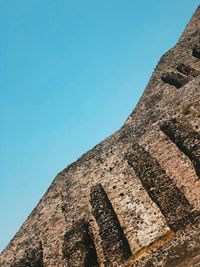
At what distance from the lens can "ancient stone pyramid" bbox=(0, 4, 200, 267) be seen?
16938mm

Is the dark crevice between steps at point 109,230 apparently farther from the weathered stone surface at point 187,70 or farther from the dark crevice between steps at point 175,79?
the weathered stone surface at point 187,70

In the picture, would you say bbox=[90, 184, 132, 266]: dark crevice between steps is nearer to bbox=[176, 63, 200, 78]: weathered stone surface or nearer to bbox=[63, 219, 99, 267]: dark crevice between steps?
bbox=[63, 219, 99, 267]: dark crevice between steps

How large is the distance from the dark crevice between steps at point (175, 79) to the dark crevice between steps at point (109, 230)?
1310cm

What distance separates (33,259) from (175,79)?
59.0 ft

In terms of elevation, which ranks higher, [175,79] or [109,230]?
[175,79]

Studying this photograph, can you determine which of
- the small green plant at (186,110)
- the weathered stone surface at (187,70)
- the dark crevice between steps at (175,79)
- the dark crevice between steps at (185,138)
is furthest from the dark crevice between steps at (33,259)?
the weathered stone surface at (187,70)

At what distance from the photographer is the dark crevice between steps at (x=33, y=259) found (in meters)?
22.6

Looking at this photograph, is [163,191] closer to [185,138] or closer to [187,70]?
[185,138]

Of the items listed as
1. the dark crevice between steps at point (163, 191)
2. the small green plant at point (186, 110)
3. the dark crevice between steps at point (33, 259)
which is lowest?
the dark crevice between steps at point (163, 191)

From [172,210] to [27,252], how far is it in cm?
1031

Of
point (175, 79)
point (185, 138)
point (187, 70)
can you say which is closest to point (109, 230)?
point (185, 138)

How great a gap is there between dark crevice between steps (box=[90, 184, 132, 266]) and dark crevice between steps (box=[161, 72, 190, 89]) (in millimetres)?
13096

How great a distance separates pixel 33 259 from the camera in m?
22.9

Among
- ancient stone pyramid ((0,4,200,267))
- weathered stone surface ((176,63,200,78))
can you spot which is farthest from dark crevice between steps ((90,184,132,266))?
weathered stone surface ((176,63,200,78))
